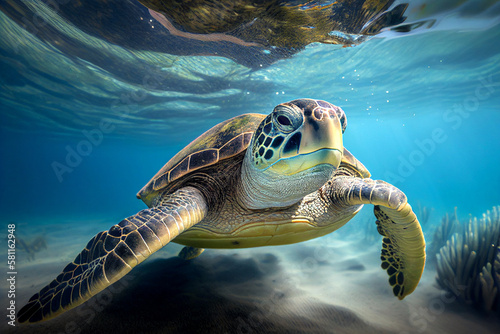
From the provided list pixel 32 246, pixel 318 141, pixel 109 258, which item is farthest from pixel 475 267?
pixel 32 246

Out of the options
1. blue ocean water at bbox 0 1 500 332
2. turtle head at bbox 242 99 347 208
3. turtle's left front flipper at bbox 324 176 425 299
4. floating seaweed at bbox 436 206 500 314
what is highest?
blue ocean water at bbox 0 1 500 332

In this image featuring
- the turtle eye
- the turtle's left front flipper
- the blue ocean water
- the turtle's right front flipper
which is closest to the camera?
the turtle's right front flipper

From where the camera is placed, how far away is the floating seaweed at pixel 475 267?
3137 millimetres

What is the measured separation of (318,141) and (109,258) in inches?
71.6

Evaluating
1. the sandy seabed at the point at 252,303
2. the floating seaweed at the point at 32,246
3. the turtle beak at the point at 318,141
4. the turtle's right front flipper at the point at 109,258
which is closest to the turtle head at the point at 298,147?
the turtle beak at the point at 318,141

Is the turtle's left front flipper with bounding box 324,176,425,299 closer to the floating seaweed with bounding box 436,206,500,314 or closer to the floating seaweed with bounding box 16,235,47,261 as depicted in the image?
the floating seaweed with bounding box 436,206,500,314

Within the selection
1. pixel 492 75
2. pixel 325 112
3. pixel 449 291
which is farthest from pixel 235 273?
pixel 492 75

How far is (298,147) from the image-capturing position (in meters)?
1.73

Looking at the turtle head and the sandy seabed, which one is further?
the sandy seabed

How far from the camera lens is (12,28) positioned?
759 cm

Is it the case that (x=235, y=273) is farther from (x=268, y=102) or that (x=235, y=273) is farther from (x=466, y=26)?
(x=268, y=102)

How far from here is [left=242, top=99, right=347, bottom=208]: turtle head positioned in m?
1.71

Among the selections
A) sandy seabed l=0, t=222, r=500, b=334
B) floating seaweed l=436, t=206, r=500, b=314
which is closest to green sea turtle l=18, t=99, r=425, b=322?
sandy seabed l=0, t=222, r=500, b=334

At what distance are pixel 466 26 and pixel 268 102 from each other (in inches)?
441
